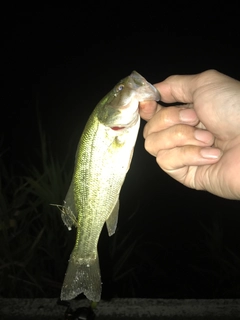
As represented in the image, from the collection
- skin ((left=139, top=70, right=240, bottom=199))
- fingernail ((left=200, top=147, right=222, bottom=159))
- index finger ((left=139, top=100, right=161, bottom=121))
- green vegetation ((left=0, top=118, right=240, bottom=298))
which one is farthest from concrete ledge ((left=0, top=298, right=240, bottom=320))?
index finger ((left=139, top=100, right=161, bottom=121))

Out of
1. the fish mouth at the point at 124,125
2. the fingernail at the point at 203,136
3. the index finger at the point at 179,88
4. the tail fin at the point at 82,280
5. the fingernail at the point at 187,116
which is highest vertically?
the index finger at the point at 179,88

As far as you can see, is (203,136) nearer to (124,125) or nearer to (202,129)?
(202,129)

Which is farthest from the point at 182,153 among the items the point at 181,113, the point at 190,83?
the point at 190,83

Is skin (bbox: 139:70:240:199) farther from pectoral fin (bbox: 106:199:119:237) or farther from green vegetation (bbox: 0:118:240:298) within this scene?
green vegetation (bbox: 0:118:240:298)

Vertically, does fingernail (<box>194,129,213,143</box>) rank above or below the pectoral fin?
above

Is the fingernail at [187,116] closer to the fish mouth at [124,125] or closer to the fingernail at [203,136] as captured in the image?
the fingernail at [203,136]

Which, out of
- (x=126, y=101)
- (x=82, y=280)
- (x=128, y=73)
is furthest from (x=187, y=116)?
(x=128, y=73)

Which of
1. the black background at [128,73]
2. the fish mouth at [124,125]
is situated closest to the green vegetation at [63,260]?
the black background at [128,73]

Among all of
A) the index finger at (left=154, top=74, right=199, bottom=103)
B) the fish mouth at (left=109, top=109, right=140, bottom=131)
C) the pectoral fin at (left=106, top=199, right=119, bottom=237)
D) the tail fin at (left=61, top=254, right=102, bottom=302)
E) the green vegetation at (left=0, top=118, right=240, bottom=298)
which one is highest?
the index finger at (left=154, top=74, right=199, bottom=103)
